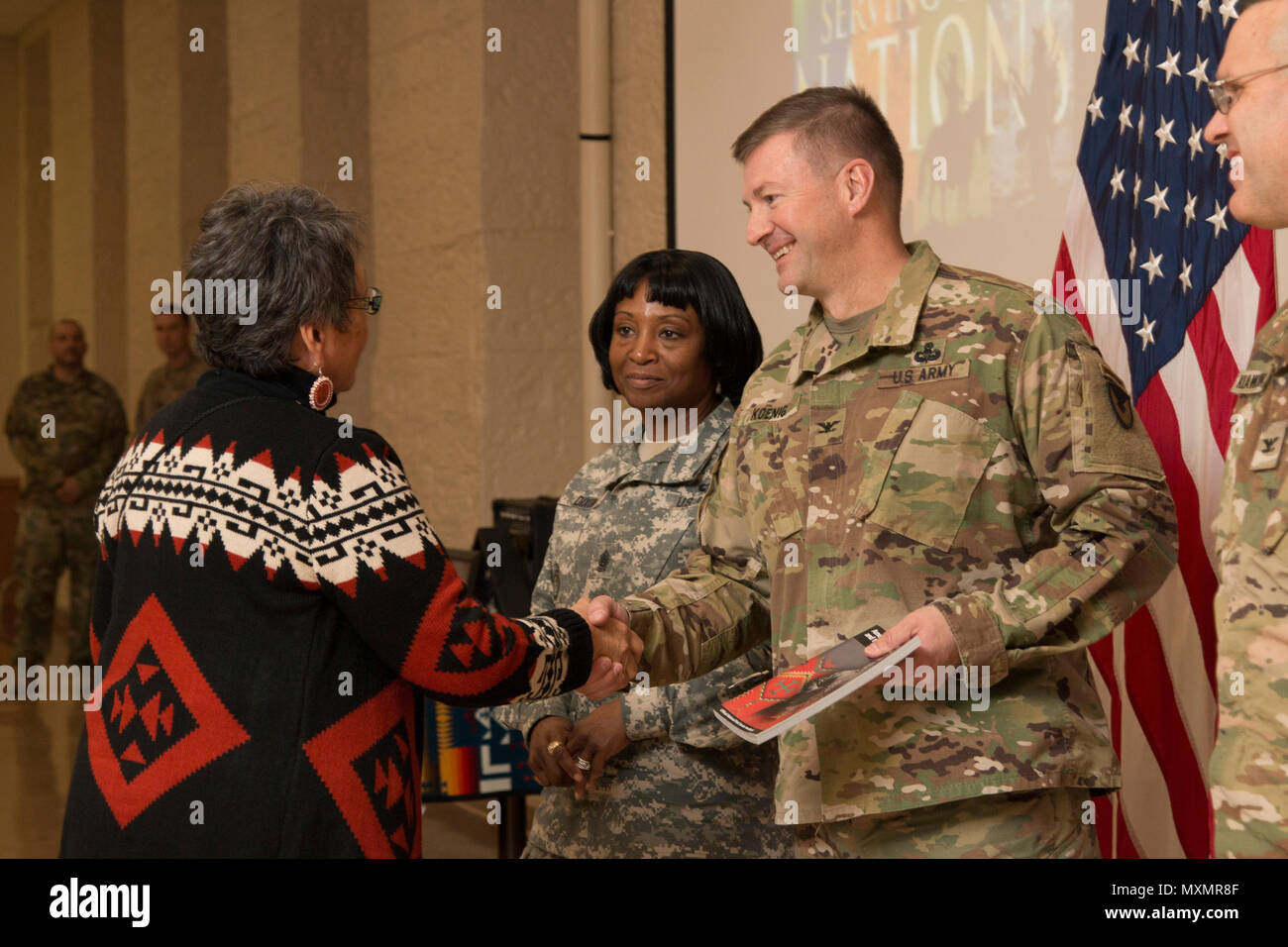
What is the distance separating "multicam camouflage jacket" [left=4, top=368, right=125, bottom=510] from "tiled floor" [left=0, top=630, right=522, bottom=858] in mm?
1275

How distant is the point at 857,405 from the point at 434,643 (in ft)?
2.40

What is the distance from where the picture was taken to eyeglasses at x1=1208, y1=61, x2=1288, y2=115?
1589 millimetres

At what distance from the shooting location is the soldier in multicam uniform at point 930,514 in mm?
1914

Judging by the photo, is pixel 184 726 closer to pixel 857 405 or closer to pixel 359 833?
pixel 359 833

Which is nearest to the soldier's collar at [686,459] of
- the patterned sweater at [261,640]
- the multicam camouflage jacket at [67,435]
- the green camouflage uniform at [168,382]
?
the patterned sweater at [261,640]

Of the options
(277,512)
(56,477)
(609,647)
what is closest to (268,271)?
(277,512)

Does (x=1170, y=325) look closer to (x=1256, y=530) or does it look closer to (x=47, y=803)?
(x=1256, y=530)

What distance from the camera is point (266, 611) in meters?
1.83

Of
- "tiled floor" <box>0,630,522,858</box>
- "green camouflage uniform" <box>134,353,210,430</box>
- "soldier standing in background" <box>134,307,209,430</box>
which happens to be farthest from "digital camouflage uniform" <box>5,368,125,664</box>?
"tiled floor" <box>0,630,522,858</box>

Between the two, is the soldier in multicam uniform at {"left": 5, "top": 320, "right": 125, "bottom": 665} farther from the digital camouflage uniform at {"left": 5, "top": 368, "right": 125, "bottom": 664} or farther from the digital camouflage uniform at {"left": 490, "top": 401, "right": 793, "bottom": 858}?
the digital camouflage uniform at {"left": 490, "top": 401, "right": 793, "bottom": 858}

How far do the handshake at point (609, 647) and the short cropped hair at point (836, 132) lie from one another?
30.4 inches

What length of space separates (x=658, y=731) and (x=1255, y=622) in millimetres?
1221

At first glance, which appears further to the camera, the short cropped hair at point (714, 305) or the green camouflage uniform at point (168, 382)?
the green camouflage uniform at point (168, 382)

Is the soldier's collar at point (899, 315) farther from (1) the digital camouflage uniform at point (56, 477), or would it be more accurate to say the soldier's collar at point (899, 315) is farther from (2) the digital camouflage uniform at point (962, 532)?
(1) the digital camouflage uniform at point (56, 477)
